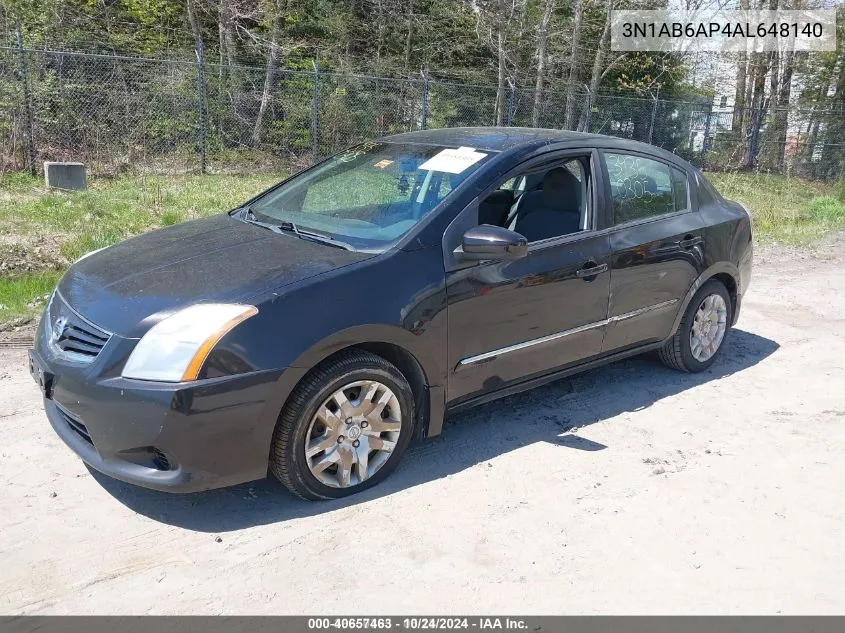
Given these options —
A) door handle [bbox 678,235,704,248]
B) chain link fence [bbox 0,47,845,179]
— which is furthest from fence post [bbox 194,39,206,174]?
door handle [bbox 678,235,704,248]

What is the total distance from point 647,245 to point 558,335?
0.90m

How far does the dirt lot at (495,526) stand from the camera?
2871 mm

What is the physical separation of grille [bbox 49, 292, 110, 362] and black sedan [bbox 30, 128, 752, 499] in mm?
15

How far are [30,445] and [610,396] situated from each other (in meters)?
3.38

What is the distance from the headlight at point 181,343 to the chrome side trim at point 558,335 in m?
1.25

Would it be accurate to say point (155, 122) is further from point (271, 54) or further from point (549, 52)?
point (549, 52)

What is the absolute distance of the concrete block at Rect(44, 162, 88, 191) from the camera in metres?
11.8

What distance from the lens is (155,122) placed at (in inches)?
593

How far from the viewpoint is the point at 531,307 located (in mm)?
4043

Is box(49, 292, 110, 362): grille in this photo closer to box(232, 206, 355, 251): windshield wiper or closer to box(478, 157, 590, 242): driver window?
box(232, 206, 355, 251): windshield wiper

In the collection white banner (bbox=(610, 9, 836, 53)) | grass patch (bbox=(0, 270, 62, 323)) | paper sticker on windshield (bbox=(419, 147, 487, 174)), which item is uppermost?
white banner (bbox=(610, 9, 836, 53))

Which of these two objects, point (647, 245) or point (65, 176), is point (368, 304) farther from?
point (65, 176)

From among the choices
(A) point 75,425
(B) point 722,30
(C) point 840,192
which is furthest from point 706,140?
(A) point 75,425
